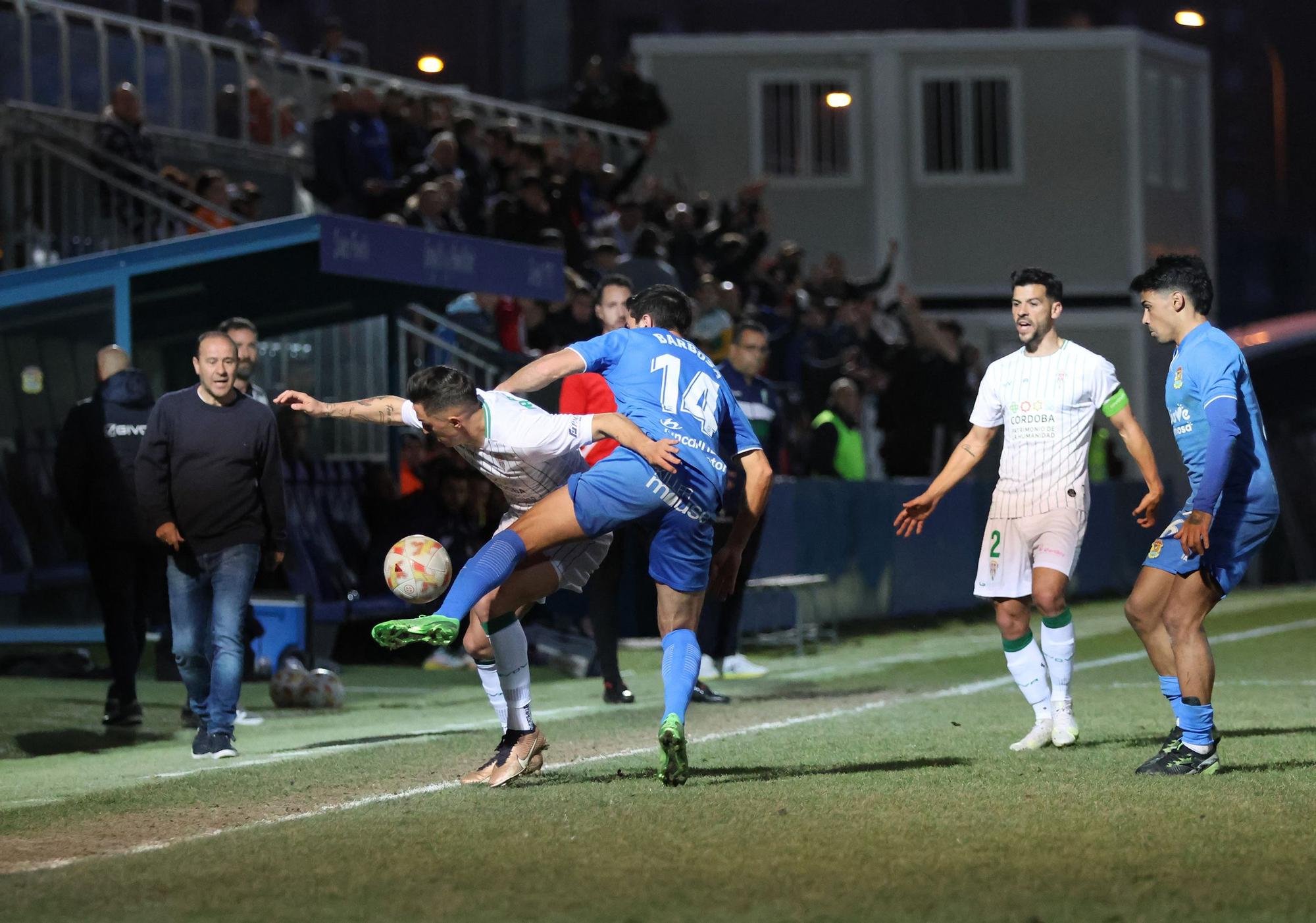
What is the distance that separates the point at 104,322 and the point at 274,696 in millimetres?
3329

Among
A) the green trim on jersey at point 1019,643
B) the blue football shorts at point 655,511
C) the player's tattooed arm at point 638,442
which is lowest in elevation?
the green trim on jersey at point 1019,643

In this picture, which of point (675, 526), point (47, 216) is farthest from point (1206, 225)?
point (675, 526)

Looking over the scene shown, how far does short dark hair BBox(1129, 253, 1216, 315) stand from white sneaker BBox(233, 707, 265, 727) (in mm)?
5775

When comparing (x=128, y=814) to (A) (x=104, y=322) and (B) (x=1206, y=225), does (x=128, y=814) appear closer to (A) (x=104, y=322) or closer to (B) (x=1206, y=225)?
(A) (x=104, y=322)

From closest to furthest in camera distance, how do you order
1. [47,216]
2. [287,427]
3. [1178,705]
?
[1178,705] → [287,427] → [47,216]

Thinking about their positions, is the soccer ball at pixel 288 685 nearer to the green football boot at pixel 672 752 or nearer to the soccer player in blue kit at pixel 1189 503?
the green football boot at pixel 672 752

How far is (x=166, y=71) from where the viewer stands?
20125mm

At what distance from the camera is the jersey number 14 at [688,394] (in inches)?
316

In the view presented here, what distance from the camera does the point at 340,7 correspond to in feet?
140

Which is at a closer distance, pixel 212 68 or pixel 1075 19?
pixel 212 68

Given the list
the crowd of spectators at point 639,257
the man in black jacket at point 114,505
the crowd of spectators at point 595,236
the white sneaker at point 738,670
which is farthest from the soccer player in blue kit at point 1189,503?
the crowd of spectators at point 639,257

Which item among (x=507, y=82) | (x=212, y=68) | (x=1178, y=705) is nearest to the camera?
(x=1178, y=705)

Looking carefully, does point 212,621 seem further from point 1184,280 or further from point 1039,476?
point 1184,280

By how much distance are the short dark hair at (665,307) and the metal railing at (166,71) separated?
1113cm
